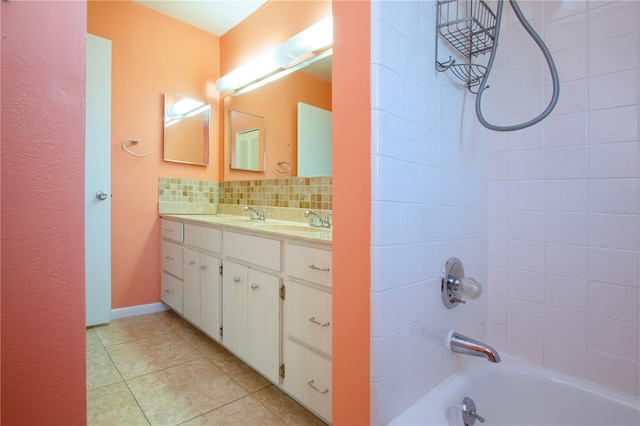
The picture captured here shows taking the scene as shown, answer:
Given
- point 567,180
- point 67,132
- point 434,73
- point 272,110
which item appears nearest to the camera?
point 67,132

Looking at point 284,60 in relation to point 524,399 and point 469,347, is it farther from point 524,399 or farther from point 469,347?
point 524,399

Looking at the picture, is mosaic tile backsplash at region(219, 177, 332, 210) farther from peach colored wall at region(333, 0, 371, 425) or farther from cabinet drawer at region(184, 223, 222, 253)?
peach colored wall at region(333, 0, 371, 425)

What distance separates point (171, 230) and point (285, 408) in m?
1.68

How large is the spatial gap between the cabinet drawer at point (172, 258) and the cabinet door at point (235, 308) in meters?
0.73

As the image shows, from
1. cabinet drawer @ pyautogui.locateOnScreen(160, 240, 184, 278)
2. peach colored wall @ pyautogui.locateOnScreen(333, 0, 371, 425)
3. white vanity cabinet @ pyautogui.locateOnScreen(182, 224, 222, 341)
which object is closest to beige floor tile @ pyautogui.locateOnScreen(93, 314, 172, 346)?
white vanity cabinet @ pyautogui.locateOnScreen(182, 224, 222, 341)

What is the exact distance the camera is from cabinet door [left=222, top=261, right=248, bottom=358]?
5.54ft

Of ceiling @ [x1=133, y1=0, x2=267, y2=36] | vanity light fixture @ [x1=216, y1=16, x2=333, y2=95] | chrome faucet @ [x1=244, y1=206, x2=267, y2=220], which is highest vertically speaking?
ceiling @ [x1=133, y1=0, x2=267, y2=36]

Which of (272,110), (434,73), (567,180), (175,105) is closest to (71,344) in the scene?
(434,73)

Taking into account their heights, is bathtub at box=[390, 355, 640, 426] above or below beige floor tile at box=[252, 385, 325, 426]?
above

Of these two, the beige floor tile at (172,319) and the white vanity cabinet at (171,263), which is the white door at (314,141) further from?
the beige floor tile at (172,319)

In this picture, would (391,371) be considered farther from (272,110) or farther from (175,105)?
(175,105)

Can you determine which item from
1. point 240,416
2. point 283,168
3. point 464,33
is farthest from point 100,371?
point 464,33

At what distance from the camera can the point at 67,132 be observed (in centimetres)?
53

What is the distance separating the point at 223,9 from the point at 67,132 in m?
2.62
